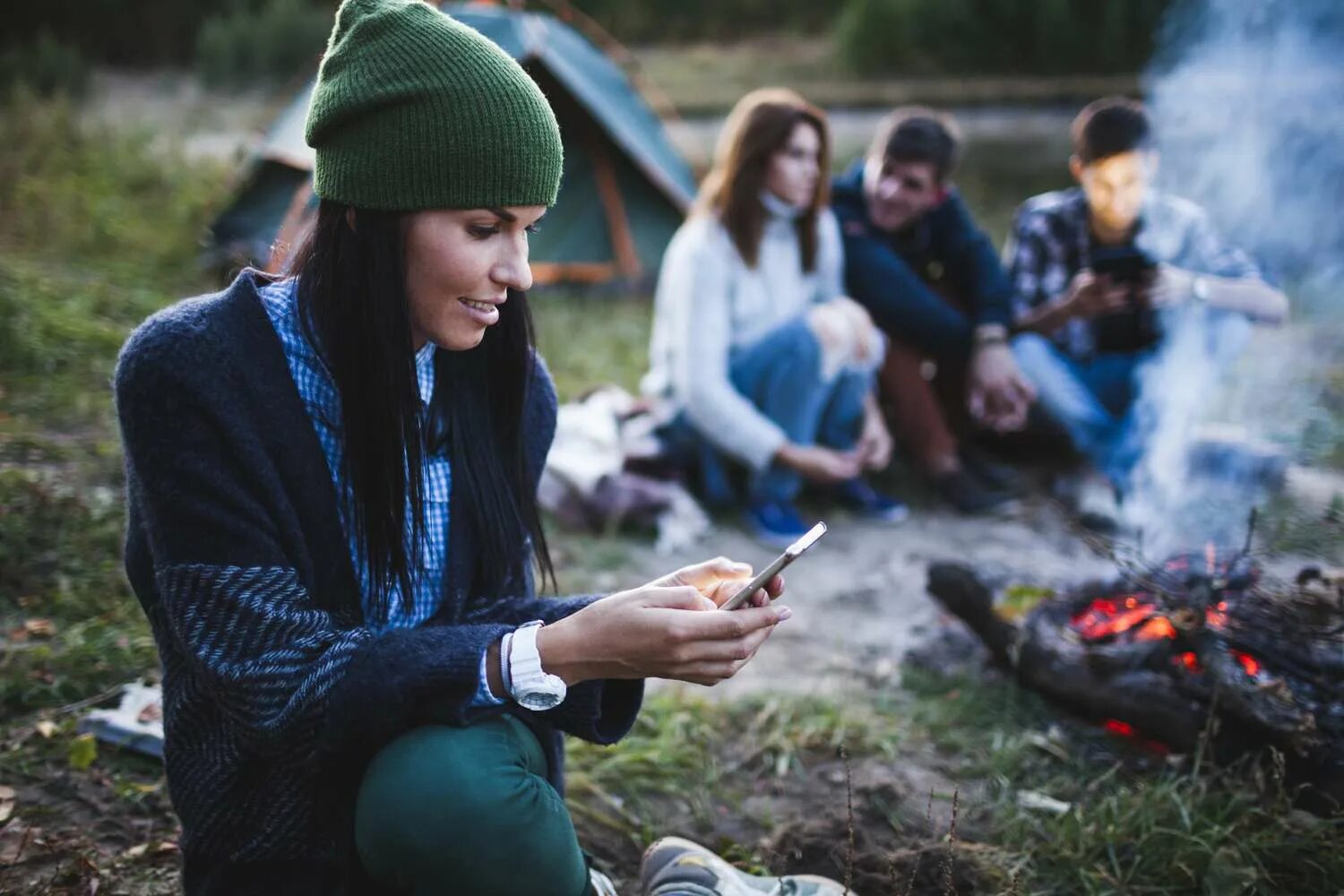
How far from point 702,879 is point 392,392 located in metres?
0.98

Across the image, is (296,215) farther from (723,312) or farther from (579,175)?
(723,312)

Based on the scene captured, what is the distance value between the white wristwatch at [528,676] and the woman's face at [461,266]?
46 cm

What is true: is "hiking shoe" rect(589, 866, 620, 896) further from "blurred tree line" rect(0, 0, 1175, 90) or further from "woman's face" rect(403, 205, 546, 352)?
"blurred tree line" rect(0, 0, 1175, 90)

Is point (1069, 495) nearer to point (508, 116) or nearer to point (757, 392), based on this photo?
point (757, 392)

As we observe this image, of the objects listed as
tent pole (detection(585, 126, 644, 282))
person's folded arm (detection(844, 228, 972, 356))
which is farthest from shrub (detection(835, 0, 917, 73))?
person's folded arm (detection(844, 228, 972, 356))

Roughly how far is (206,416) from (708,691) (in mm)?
1844

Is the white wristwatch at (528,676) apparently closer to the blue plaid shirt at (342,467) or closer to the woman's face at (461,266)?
the blue plaid shirt at (342,467)

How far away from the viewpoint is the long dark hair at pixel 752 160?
3988 mm

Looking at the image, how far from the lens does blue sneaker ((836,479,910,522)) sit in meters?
4.38

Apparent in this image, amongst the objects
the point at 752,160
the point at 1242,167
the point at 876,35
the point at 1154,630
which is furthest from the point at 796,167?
the point at 876,35

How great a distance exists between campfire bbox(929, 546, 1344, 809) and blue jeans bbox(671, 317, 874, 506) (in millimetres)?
1417

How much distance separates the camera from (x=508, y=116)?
1591mm

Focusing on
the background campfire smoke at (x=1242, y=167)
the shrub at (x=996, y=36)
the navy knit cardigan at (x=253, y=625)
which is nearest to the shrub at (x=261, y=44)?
the shrub at (x=996, y=36)

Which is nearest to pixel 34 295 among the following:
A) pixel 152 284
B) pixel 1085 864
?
pixel 152 284
